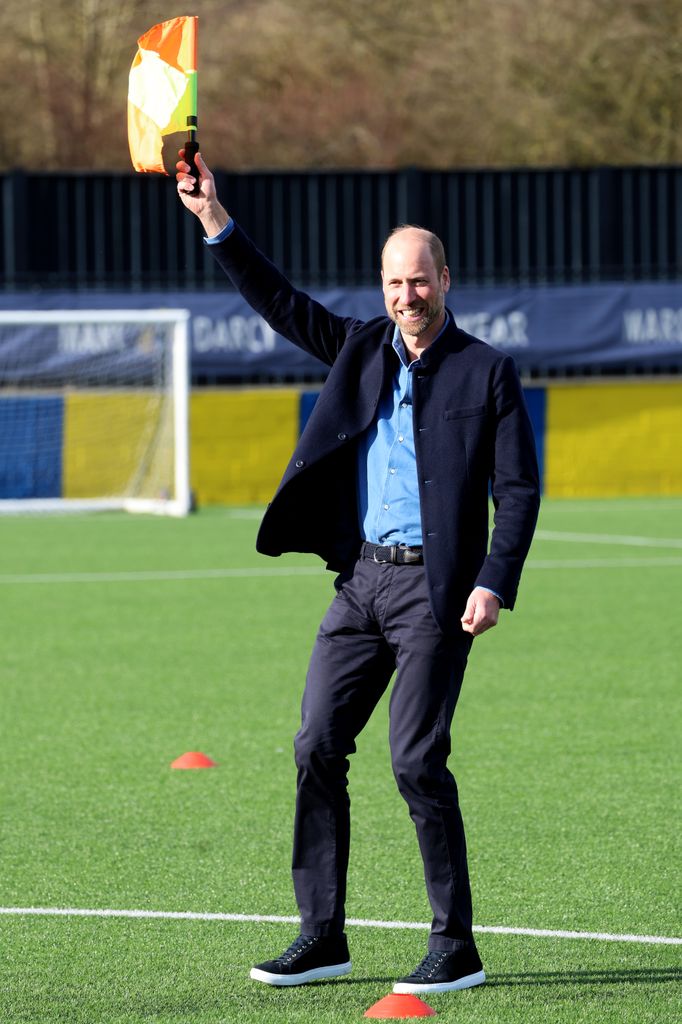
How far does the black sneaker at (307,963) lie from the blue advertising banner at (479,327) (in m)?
20.6

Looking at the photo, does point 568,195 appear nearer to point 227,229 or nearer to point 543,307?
point 543,307

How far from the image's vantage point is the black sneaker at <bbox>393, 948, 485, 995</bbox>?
514 cm

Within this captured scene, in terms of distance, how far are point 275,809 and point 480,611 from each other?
9.99 ft

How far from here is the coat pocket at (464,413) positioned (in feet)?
16.9

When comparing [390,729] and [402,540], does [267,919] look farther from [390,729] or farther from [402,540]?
[402,540]

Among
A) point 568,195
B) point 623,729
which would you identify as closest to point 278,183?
point 568,195

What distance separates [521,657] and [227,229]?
7.10m

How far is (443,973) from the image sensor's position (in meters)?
5.17

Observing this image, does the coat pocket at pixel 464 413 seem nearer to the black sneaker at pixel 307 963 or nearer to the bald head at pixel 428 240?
the bald head at pixel 428 240

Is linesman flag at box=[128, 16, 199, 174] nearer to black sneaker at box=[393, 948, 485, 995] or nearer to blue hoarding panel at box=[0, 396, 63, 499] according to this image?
black sneaker at box=[393, 948, 485, 995]

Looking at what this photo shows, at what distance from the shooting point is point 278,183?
3000cm

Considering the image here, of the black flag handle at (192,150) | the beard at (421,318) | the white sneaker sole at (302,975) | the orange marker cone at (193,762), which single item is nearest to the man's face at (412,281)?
the beard at (421,318)

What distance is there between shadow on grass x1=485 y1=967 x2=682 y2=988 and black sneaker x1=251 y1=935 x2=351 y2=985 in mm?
432

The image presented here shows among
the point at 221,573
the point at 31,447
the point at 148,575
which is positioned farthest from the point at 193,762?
the point at 31,447
